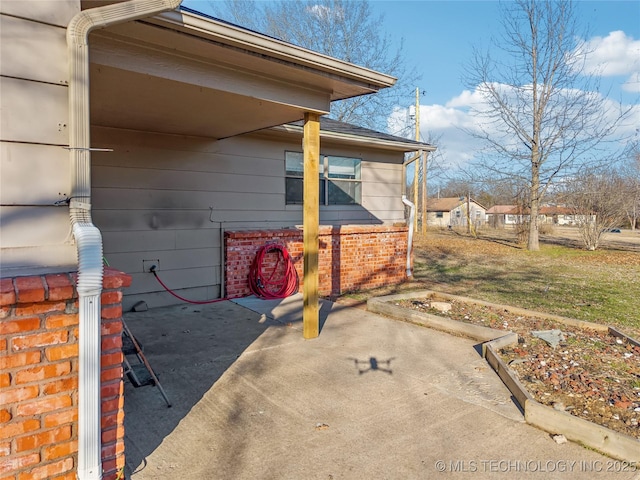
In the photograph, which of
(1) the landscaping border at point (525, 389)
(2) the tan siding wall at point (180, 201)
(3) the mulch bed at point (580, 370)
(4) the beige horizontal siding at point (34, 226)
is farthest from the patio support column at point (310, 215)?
(4) the beige horizontal siding at point (34, 226)

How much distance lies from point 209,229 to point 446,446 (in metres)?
5.21

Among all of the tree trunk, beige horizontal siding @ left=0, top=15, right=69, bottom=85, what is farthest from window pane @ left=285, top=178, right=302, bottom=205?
the tree trunk

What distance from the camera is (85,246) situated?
2.08 metres

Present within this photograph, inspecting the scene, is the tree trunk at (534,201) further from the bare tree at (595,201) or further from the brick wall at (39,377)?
the brick wall at (39,377)

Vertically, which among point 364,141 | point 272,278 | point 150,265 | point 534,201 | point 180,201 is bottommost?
point 272,278

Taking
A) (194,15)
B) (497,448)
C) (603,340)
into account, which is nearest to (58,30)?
(194,15)

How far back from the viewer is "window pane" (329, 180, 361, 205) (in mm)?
9078

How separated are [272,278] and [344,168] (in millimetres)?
3104

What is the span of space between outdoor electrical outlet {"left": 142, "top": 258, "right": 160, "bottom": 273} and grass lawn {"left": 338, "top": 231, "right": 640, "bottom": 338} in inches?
142

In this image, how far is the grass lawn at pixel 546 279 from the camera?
7.12 meters

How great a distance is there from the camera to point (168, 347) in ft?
15.5

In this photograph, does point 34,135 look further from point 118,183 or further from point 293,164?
point 293,164

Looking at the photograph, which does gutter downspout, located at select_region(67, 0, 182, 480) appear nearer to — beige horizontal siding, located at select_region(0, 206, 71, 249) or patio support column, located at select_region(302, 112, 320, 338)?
beige horizontal siding, located at select_region(0, 206, 71, 249)

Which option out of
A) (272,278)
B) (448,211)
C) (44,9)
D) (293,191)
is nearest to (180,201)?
(272,278)
